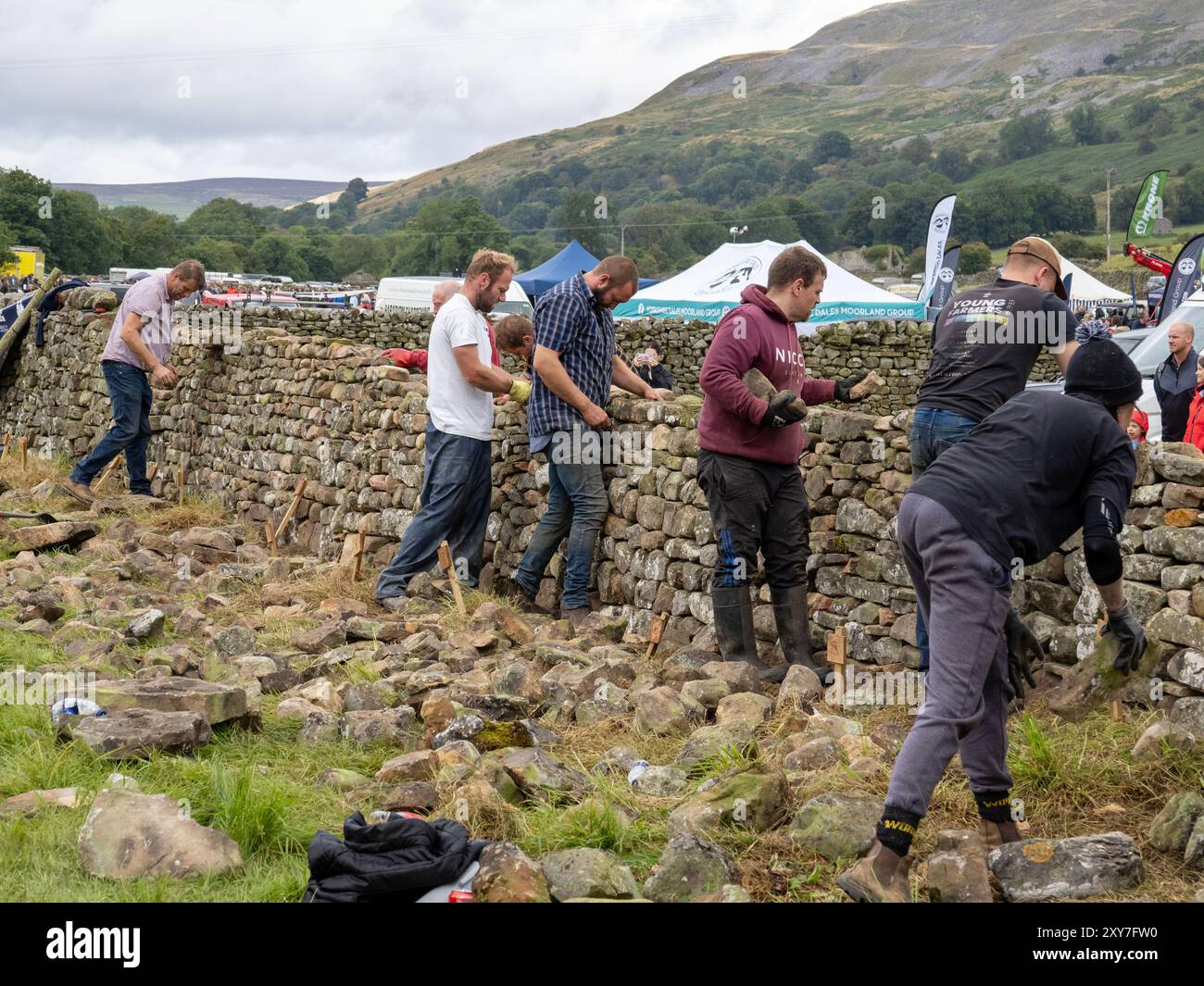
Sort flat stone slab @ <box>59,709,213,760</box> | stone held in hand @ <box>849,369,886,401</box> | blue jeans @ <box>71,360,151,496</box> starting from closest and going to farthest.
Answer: flat stone slab @ <box>59,709,213,760</box>, stone held in hand @ <box>849,369,886,401</box>, blue jeans @ <box>71,360,151,496</box>

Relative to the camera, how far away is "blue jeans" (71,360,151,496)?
1102 centimetres

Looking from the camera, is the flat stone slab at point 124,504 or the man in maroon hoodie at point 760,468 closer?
the man in maroon hoodie at point 760,468

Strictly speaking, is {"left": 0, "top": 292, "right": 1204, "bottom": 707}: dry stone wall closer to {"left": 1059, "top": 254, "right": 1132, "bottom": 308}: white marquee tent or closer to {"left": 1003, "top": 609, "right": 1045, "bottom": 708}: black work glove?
{"left": 1003, "top": 609, "right": 1045, "bottom": 708}: black work glove

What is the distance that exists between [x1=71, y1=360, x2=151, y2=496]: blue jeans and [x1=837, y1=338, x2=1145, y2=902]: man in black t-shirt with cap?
8.79m

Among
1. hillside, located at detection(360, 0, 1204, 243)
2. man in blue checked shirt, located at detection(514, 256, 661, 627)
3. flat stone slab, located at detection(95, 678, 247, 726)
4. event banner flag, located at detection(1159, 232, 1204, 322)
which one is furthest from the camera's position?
hillside, located at detection(360, 0, 1204, 243)

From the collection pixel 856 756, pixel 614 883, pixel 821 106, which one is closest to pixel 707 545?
pixel 856 756

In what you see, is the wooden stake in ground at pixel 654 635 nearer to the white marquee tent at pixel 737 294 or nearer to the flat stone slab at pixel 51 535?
the flat stone slab at pixel 51 535

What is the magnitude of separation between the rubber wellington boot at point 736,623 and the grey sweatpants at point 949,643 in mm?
2438

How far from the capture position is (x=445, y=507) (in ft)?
25.7

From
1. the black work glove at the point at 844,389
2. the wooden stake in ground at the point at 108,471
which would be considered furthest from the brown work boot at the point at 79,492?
the black work glove at the point at 844,389

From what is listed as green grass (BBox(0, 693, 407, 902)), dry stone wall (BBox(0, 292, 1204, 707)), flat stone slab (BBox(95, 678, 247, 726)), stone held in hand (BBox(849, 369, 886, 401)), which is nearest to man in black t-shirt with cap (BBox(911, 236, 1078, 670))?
stone held in hand (BBox(849, 369, 886, 401))

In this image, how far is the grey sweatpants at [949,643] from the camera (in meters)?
3.61

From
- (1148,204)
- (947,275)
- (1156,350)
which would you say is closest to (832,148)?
(1148,204)
